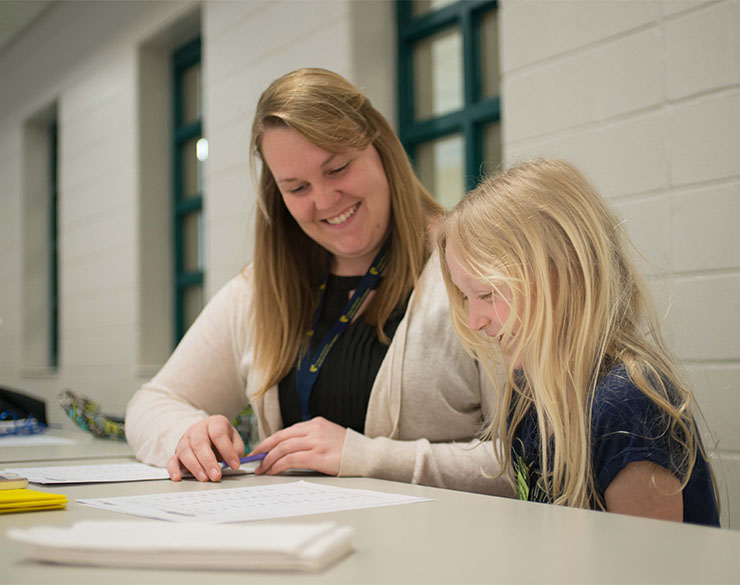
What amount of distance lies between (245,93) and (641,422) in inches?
128

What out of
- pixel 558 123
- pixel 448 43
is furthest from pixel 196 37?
pixel 558 123

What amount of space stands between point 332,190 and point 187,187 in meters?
3.62

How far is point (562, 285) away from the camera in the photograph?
1.28 metres

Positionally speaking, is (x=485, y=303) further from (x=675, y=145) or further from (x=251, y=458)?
(x=675, y=145)

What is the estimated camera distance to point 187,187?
203 inches

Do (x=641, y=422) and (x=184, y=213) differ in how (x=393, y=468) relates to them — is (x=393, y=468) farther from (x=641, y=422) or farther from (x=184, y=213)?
(x=184, y=213)

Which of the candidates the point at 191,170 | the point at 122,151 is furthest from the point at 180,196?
the point at 122,151

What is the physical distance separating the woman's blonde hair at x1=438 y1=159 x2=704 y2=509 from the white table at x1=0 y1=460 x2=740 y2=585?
0.79 feet

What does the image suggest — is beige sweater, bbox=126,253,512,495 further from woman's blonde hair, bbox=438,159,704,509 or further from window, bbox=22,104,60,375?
window, bbox=22,104,60,375

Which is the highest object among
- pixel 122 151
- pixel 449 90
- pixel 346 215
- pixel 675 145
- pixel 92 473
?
pixel 122 151

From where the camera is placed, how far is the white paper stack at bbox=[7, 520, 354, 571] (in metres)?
0.65

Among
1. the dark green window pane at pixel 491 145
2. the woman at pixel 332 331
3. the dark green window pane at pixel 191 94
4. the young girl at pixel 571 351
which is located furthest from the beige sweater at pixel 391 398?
the dark green window pane at pixel 191 94

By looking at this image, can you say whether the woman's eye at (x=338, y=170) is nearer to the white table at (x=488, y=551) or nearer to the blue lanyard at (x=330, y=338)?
the blue lanyard at (x=330, y=338)

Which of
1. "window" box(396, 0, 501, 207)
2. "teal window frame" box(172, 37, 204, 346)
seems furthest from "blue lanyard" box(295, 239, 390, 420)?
"teal window frame" box(172, 37, 204, 346)
